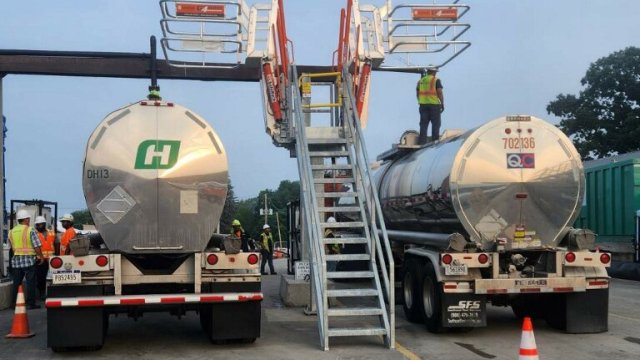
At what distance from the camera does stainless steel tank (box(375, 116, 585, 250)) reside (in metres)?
9.97

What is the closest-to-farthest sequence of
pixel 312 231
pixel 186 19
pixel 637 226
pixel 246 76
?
pixel 312 231, pixel 186 19, pixel 246 76, pixel 637 226

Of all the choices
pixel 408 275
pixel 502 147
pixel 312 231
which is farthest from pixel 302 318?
pixel 502 147

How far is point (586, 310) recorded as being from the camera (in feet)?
32.9

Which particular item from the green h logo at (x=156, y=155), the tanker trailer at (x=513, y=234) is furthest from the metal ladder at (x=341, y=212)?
the green h logo at (x=156, y=155)

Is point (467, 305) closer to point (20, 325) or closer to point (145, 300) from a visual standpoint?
point (145, 300)

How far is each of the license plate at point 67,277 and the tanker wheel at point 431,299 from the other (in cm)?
477

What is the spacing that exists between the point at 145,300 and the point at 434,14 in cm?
781

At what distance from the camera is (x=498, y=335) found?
10195 millimetres

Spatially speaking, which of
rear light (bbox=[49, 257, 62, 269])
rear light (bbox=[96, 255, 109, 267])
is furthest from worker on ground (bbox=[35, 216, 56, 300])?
rear light (bbox=[96, 255, 109, 267])

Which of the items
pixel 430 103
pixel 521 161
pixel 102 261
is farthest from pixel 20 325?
pixel 430 103

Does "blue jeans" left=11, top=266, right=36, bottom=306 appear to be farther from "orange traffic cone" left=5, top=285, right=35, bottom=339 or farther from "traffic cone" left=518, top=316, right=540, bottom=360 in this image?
"traffic cone" left=518, top=316, right=540, bottom=360

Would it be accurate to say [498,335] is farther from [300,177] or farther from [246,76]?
[246,76]

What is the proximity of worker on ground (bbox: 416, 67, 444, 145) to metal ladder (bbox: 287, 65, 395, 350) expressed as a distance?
1.63 metres

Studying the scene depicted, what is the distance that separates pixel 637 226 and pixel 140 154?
14.3m
